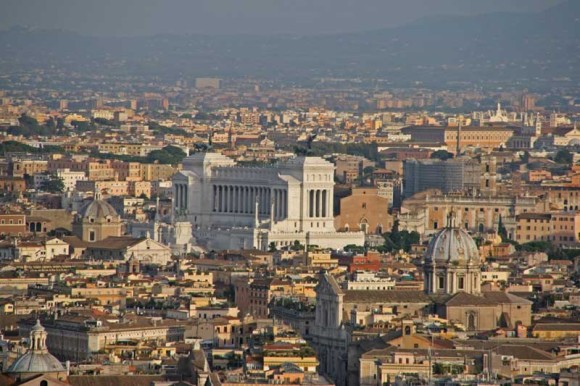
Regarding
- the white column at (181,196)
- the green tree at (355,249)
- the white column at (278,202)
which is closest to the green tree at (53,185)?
the white column at (181,196)

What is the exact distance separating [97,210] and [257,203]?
5440mm

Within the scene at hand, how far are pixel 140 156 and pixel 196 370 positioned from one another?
103 metres

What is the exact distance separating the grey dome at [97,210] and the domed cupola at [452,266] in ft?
97.9

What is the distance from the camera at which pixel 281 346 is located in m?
55.3

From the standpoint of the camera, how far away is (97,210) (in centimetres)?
10050

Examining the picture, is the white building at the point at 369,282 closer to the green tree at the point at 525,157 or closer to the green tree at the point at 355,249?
the green tree at the point at 355,249

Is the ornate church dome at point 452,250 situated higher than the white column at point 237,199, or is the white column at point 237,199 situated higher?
the ornate church dome at point 452,250

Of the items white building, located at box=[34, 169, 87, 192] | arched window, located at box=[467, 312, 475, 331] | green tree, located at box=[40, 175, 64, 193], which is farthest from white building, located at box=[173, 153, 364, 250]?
arched window, located at box=[467, 312, 475, 331]

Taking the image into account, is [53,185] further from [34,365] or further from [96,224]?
[34,365]

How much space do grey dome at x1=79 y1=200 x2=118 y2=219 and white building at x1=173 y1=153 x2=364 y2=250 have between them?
2.84 meters

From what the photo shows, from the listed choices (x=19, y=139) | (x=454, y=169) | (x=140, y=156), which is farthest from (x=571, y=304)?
(x=19, y=139)

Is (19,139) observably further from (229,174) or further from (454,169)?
(229,174)

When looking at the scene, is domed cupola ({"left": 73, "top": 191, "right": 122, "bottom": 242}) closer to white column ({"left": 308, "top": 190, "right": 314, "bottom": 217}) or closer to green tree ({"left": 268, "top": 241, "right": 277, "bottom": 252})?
green tree ({"left": 268, "top": 241, "right": 277, "bottom": 252})

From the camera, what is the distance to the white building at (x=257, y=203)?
324 feet
